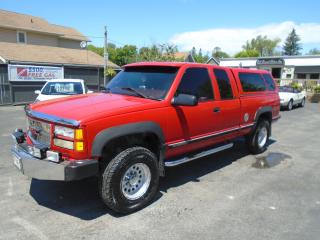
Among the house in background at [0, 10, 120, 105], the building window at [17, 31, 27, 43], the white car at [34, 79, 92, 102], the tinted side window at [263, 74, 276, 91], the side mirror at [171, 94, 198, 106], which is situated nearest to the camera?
the side mirror at [171, 94, 198, 106]

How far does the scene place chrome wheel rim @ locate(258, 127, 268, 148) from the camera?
25.1ft

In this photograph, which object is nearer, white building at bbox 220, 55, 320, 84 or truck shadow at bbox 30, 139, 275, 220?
truck shadow at bbox 30, 139, 275, 220

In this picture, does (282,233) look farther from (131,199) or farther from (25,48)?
(25,48)

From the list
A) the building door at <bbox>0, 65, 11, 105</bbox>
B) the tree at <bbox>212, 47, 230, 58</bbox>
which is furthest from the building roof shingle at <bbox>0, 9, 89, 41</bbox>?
the tree at <bbox>212, 47, 230, 58</bbox>

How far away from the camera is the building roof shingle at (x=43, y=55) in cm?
2296

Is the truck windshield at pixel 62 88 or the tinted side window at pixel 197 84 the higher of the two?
the tinted side window at pixel 197 84

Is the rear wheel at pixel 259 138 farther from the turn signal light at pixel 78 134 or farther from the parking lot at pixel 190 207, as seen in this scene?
the turn signal light at pixel 78 134

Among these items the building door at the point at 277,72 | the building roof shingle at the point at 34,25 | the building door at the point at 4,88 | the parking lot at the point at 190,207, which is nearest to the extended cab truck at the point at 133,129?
the parking lot at the point at 190,207

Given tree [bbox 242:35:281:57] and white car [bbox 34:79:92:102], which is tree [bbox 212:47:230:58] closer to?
tree [bbox 242:35:281:57]

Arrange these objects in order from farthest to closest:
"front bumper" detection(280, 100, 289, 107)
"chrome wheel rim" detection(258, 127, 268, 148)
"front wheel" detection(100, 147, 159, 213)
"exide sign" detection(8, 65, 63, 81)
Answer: "exide sign" detection(8, 65, 63, 81) → "front bumper" detection(280, 100, 289, 107) → "chrome wheel rim" detection(258, 127, 268, 148) → "front wheel" detection(100, 147, 159, 213)

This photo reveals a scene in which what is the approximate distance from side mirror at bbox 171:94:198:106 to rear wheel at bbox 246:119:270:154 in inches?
127

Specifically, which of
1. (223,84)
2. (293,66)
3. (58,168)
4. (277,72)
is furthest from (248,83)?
(277,72)

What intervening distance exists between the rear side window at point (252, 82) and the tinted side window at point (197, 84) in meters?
1.35

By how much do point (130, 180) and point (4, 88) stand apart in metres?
17.8
